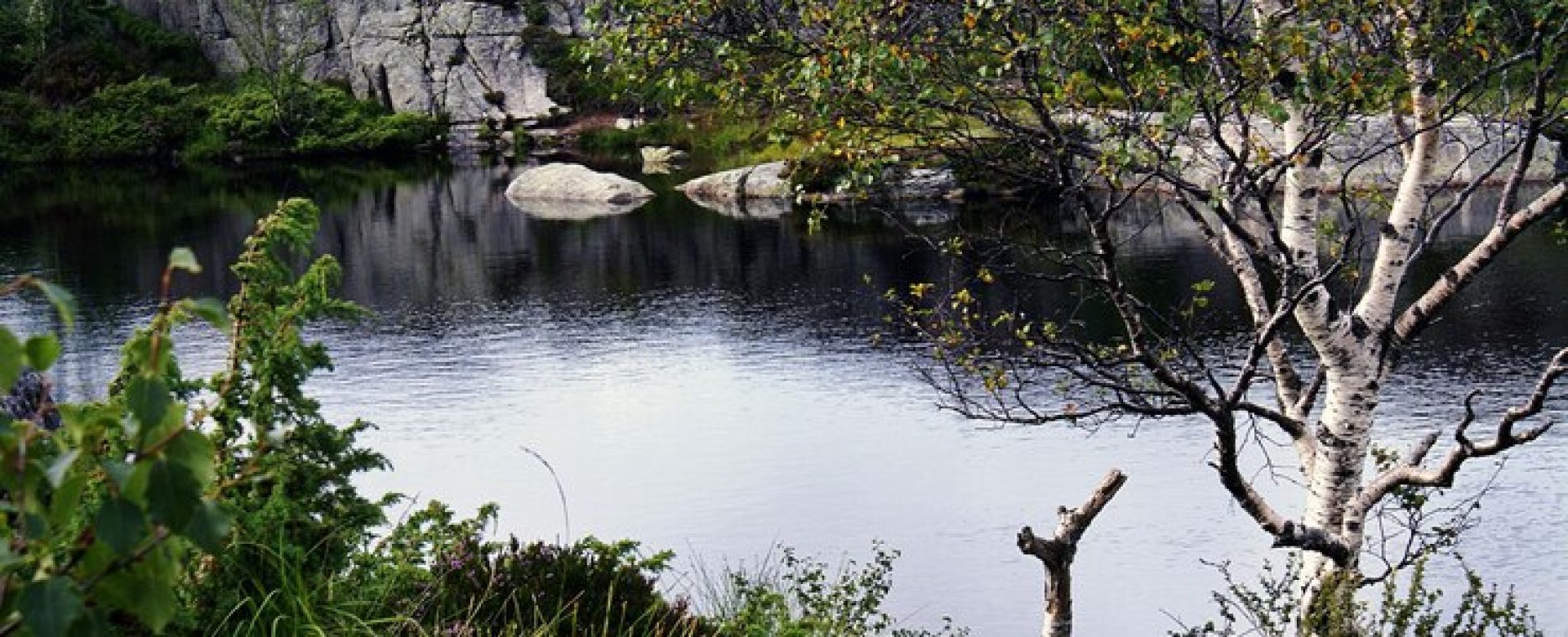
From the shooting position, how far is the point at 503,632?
8047 millimetres

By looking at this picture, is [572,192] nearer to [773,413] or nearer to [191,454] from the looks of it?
[773,413]

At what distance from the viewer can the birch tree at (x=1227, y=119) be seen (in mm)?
10250

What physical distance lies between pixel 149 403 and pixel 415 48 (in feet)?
244

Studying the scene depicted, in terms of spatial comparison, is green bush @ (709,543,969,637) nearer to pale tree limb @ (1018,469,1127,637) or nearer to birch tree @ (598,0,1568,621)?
pale tree limb @ (1018,469,1127,637)

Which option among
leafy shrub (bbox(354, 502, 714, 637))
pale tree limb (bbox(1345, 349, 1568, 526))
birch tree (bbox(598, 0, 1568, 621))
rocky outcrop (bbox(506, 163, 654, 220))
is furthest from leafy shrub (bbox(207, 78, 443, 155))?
leafy shrub (bbox(354, 502, 714, 637))

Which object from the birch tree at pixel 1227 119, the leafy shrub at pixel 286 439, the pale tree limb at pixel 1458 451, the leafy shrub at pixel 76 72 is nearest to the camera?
the leafy shrub at pixel 286 439

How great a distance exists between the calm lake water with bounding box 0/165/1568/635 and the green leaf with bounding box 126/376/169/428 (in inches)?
369

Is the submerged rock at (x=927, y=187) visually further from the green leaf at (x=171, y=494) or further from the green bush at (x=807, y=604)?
the green leaf at (x=171, y=494)

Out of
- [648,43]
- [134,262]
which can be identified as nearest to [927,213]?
[134,262]

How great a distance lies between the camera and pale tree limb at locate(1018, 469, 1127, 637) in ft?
36.3

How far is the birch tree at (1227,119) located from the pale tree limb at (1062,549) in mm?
574

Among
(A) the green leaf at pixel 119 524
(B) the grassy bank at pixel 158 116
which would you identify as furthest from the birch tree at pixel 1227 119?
(B) the grassy bank at pixel 158 116

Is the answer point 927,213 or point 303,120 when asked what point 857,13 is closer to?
point 927,213

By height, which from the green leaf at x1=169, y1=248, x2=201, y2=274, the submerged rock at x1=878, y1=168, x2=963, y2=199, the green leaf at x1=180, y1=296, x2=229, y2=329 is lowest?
the submerged rock at x1=878, y1=168, x2=963, y2=199
